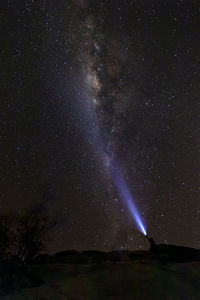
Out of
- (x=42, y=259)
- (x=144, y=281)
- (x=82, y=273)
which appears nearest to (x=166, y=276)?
(x=144, y=281)

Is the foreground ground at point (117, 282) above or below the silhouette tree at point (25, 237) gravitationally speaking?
below

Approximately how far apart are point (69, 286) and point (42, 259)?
1036cm

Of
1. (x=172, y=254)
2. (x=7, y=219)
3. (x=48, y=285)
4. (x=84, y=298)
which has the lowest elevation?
(x=84, y=298)

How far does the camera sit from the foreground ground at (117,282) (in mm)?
20922

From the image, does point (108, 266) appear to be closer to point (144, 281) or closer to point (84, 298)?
Answer: point (144, 281)

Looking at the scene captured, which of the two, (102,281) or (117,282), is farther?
(102,281)

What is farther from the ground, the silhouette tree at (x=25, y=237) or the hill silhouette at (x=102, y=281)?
the silhouette tree at (x=25, y=237)

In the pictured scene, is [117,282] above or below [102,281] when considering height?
below

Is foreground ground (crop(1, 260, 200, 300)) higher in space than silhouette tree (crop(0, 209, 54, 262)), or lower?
lower

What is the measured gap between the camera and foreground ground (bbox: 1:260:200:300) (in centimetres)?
2092

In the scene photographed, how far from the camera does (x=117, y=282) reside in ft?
75.2

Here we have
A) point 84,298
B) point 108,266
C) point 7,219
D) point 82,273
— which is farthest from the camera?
point 7,219

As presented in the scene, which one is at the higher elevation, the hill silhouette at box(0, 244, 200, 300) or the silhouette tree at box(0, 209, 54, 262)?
the silhouette tree at box(0, 209, 54, 262)

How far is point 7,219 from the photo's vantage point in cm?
3162
